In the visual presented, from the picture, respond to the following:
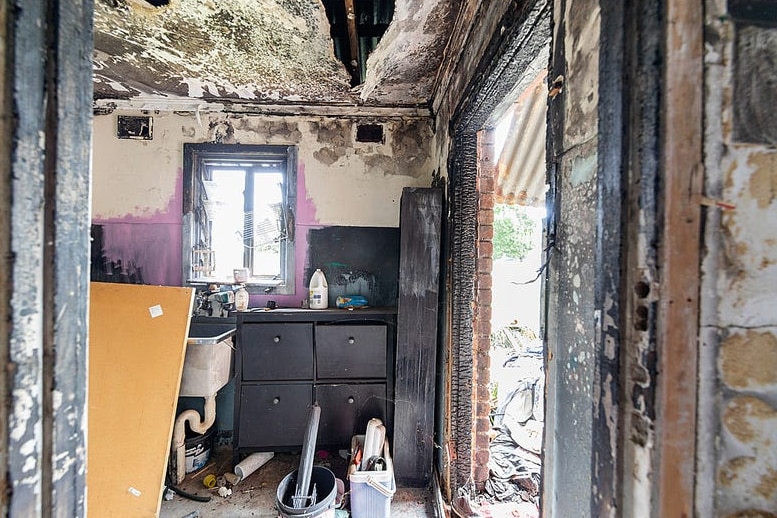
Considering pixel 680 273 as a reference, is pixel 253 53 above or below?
above

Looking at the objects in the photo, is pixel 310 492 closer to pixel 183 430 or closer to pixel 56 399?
pixel 183 430

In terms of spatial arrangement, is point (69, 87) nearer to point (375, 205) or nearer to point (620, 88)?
point (620, 88)

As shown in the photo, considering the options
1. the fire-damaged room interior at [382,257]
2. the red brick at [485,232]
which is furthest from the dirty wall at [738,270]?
the red brick at [485,232]

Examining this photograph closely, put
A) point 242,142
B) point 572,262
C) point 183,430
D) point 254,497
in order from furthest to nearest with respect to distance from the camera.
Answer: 1. point 242,142
2. point 183,430
3. point 254,497
4. point 572,262

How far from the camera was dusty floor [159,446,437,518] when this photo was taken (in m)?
1.87

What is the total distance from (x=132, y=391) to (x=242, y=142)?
182 cm

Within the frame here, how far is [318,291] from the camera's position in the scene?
2.47 m

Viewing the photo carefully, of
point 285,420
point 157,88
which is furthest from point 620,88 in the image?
point 157,88

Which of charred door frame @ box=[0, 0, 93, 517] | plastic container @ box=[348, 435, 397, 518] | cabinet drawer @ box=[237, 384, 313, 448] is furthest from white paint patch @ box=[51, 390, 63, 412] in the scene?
cabinet drawer @ box=[237, 384, 313, 448]

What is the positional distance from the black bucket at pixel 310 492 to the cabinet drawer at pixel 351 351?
0.56 meters

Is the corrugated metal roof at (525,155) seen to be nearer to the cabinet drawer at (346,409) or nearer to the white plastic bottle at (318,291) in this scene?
the white plastic bottle at (318,291)

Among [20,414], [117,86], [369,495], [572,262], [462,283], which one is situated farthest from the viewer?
[117,86]

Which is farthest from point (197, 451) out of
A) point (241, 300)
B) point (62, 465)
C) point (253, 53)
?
point (253, 53)

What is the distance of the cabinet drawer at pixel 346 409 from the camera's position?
7.28 feet
